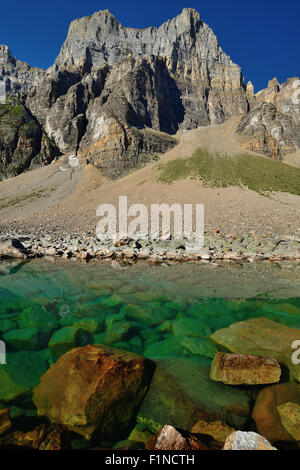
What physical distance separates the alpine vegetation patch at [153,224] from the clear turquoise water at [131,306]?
573 centimetres

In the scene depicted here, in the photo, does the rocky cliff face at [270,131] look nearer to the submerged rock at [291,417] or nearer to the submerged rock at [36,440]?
the submerged rock at [291,417]

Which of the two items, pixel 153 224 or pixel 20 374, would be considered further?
pixel 153 224

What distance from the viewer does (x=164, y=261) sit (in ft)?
42.9

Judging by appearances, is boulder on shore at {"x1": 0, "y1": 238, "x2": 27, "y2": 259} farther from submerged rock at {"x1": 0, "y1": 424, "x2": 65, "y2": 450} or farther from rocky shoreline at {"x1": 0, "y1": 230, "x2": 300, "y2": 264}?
submerged rock at {"x1": 0, "y1": 424, "x2": 65, "y2": 450}

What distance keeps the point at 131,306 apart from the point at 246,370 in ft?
14.0

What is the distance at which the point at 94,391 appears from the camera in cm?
341

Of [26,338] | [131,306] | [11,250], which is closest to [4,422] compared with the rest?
[26,338]

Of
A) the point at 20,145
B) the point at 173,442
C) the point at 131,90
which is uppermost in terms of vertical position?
the point at 131,90

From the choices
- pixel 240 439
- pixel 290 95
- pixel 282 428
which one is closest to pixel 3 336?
pixel 240 439

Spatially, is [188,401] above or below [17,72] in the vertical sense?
below

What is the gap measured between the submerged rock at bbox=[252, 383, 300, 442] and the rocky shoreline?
30.9 feet

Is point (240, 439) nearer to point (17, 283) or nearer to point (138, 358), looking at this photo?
point (138, 358)

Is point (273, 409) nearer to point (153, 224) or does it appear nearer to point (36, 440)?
point (36, 440)

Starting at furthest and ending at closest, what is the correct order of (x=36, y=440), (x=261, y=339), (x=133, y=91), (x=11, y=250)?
(x=133, y=91)
(x=11, y=250)
(x=261, y=339)
(x=36, y=440)
